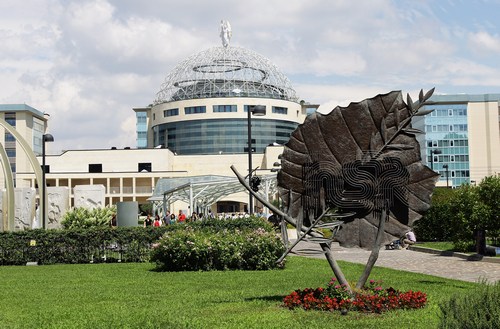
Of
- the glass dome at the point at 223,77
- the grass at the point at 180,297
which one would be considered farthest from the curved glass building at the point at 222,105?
the grass at the point at 180,297

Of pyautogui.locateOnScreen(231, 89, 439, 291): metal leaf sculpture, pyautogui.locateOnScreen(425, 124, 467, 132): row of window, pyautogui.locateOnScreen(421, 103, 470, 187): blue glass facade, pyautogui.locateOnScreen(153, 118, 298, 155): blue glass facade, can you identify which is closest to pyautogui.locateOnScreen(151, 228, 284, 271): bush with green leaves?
pyautogui.locateOnScreen(231, 89, 439, 291): metal leaf sculpture

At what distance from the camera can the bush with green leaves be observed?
55.6ft

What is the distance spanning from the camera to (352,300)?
32.0 ft

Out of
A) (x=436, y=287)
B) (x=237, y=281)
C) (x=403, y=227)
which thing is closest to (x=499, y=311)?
(x=403, y=227)

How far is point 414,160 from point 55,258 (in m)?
13.4

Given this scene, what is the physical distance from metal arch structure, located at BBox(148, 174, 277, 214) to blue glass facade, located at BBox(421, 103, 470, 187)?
6919 cm

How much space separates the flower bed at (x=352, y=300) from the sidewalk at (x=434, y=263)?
374cm

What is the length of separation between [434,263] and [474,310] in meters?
14.5

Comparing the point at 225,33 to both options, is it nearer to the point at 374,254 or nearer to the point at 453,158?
the point at 453,158

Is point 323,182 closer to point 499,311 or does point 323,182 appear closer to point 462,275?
point 499,311

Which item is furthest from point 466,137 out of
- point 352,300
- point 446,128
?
point 352,300

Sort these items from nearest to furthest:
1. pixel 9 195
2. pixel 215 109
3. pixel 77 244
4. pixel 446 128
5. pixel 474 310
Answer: pixel 474 310 < pixel 77 244 < pixel 9 195 < pixel 215 109 < pixel 446 128

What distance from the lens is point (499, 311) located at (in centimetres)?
552

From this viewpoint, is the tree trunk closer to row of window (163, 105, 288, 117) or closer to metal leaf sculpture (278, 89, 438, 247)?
metal leaf sculpture (278, 89, 438, 247)
